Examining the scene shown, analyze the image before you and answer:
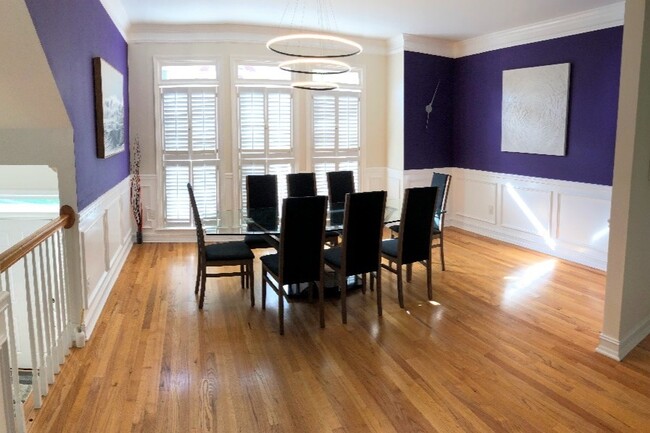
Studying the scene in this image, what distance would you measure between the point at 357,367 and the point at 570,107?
412 cm

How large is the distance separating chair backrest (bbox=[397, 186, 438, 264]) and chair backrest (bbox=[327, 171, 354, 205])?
146 centimetres

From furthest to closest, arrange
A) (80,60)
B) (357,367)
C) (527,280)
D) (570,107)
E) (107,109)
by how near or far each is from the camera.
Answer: (570,107)
(527,280)
(107,109)
(80,60)
(357,367)

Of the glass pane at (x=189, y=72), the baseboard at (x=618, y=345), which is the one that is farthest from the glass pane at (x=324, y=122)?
the baseboard at (x=618, y=345)

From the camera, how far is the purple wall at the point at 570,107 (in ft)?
17.2

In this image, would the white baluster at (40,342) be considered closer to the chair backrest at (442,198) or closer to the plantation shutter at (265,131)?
the chair backrest at (442,198)

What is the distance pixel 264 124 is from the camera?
21.7 feet

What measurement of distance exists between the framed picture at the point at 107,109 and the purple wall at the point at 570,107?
4.24 m

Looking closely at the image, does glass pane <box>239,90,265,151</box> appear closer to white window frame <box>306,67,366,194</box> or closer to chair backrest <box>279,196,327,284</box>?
white window frame <box>306,67,366,194</box>

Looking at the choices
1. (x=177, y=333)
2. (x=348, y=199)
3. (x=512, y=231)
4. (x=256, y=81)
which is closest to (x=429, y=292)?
(x=348, y=199)

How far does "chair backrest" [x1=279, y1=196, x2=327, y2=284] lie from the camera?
3617mm

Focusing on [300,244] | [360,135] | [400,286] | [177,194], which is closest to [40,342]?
[300,244]

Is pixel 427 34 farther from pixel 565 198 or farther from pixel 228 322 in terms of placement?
pixel 228 322

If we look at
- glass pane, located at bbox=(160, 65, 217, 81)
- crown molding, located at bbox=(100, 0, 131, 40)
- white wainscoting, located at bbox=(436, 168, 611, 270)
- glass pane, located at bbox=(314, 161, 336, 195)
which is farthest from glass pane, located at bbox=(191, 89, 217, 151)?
white wainscoting, located at bbox=(436, 168, 611, 270)

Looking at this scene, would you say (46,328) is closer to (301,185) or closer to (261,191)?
(261,191)
